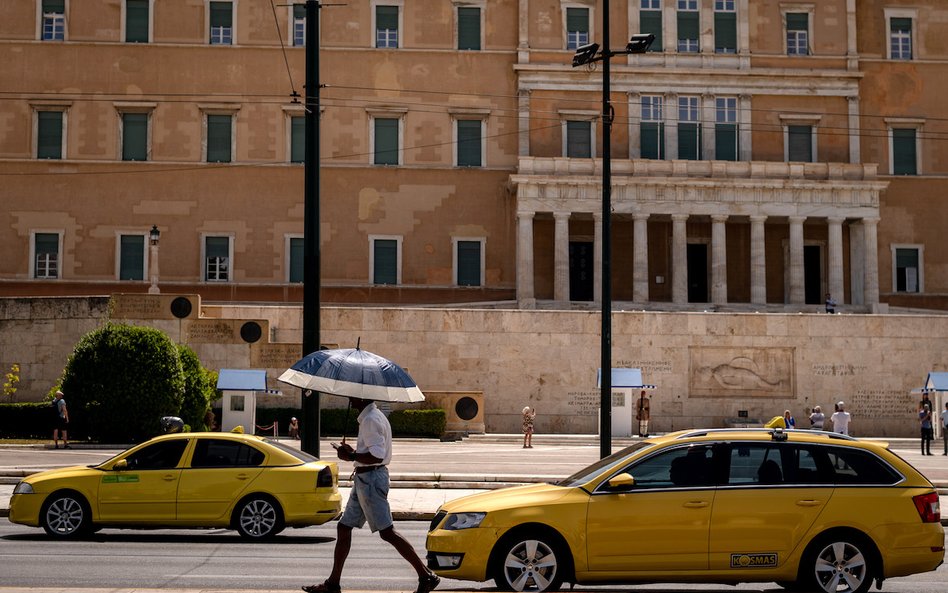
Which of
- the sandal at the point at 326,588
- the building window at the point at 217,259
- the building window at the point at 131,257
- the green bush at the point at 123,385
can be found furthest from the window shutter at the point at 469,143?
the sandal at the point at 326,588

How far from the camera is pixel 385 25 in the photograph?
5356 centimetres

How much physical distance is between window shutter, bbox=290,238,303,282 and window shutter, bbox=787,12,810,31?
22705 millimetres

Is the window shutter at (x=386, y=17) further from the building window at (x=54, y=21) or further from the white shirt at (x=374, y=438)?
the white shirt at (x=374, y=438)

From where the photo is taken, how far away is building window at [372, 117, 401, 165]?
53.0m

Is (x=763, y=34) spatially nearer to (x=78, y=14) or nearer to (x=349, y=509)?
(x=78, y=14)

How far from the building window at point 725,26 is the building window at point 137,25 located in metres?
23.9

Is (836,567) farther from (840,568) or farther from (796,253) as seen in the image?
(796,253)

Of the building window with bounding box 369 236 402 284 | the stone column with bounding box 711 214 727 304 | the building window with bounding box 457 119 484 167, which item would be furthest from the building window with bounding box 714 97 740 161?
the building window with bounding box 369 236 402 284

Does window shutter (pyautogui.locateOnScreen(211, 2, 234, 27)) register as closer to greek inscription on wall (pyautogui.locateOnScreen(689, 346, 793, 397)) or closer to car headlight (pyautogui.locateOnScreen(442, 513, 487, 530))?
greek inscription on wall (pyautogui.locateOnScreen(689, 346, 793, 397))

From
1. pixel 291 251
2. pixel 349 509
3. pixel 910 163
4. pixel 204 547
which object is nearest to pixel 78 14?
pixel 291 251

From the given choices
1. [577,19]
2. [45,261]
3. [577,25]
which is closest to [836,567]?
[577,25]

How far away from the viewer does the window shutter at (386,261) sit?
5253 cm

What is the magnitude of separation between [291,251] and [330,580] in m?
42.7

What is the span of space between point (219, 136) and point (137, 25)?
5745 mm
